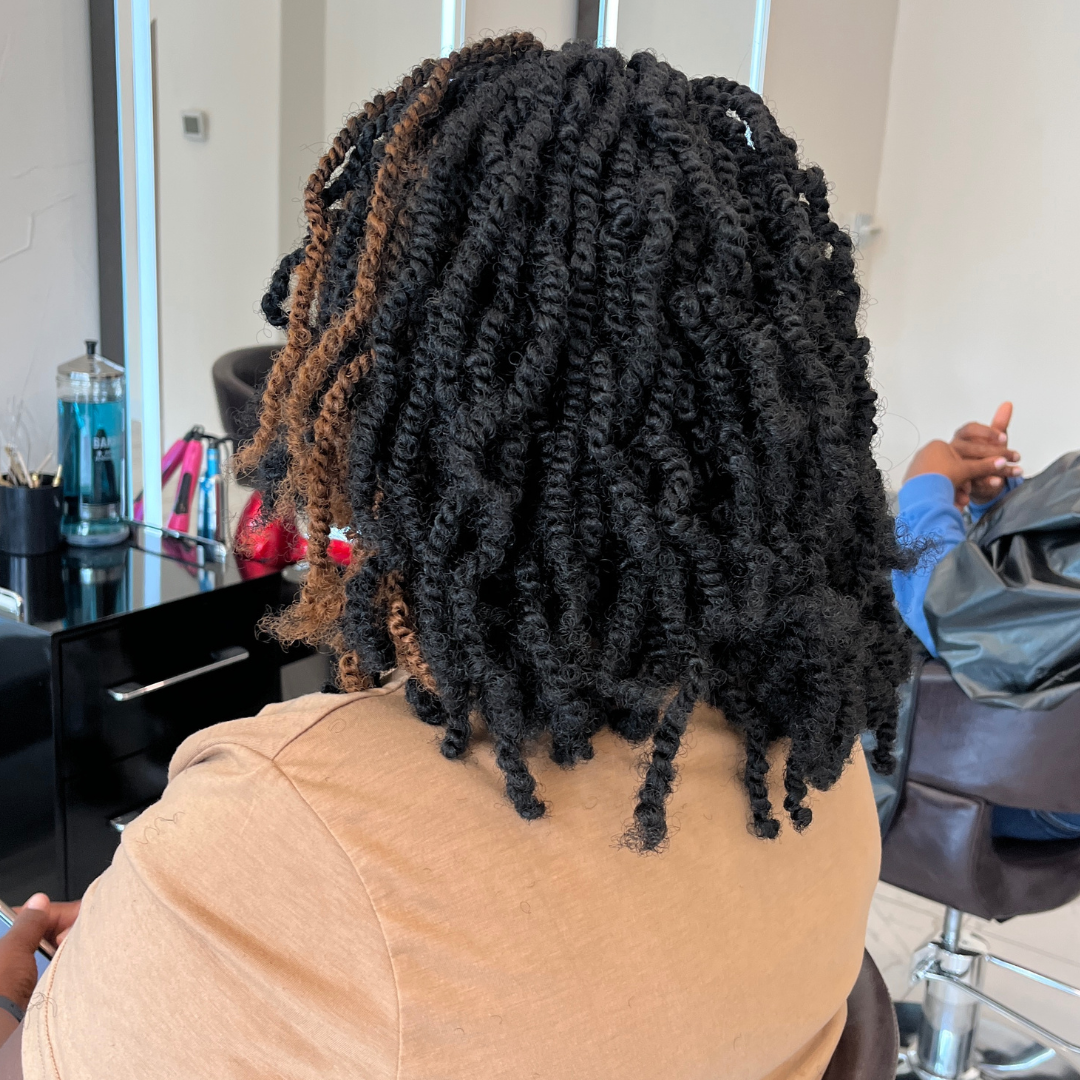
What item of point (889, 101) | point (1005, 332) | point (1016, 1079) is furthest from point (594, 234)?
point (889, 101)

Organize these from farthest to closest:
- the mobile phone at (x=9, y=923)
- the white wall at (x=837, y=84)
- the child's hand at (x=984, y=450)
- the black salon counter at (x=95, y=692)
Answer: the white wall at (x=837, y=84) < the child's hand at (x=984, y=450) < the black salon counter at (x=95, y=692) < the mobile phone at (x=9, y=923)

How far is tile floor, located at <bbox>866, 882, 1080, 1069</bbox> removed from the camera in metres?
1.61

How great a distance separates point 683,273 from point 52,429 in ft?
4.22

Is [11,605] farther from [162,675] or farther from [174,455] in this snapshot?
[174,455]

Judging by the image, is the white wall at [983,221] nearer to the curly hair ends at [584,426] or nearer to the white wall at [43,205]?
the white wall at [43,205]

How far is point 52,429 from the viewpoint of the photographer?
57.3 inches

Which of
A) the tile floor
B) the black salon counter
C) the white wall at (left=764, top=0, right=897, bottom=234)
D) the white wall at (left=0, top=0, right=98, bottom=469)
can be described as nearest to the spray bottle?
the black salon counter

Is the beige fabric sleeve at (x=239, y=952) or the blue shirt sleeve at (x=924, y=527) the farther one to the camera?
the blue shirt sleeve at (x=924, y=527)

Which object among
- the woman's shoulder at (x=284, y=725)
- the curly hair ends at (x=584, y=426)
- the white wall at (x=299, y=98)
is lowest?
the woman's shoulder at (x=284, y=725)

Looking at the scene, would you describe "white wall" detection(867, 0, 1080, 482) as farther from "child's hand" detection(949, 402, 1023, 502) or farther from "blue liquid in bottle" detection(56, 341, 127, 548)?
"blue liquid in bottle" detection(56, 341, 127, 548)

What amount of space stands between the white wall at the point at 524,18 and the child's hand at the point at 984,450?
3.07 ft

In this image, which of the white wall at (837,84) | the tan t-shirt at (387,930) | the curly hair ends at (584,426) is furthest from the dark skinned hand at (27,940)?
the white wall at (837,84)

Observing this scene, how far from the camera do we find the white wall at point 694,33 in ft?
6.18

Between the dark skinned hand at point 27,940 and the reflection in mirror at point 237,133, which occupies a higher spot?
the reflection in mirror at point 237,133
